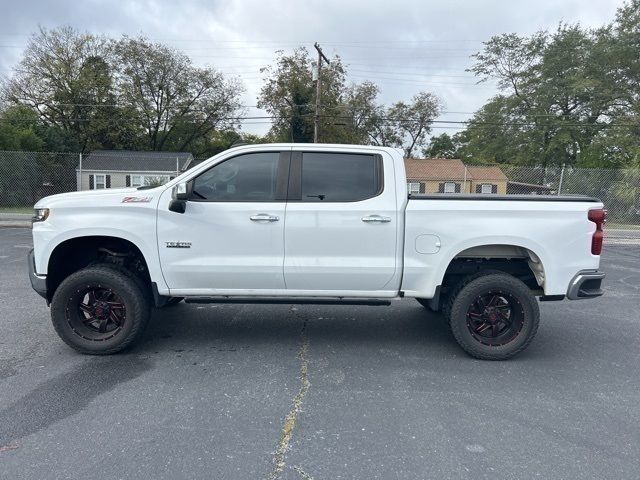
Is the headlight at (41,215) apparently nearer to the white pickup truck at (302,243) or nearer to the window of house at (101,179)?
the white pickup truck at (302,243)

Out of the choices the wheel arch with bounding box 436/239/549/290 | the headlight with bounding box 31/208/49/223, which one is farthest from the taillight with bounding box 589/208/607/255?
the headlight with bounding box 31/208/49/223

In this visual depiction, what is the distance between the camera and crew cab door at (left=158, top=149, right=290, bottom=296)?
15.2 ft

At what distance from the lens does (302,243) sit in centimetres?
466

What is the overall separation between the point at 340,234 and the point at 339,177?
59 cm

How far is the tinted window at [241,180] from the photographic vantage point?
4734 millimetres

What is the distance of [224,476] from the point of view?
283cm

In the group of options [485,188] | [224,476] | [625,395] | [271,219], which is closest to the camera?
[224,476]

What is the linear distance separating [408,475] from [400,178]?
109 inches

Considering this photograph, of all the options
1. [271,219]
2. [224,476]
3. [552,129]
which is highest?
[552,129]

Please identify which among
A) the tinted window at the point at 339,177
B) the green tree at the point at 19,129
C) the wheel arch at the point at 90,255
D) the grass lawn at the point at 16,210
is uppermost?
the green tree at the point at 19,129

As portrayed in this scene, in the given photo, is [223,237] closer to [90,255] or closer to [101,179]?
[90,255]

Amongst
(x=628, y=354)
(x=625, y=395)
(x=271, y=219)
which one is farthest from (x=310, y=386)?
(x=628, y=354)

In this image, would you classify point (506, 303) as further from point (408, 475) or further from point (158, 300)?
point (158, 300)

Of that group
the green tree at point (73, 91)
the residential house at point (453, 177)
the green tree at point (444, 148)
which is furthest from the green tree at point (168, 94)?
the green tree at point (444, 148)
